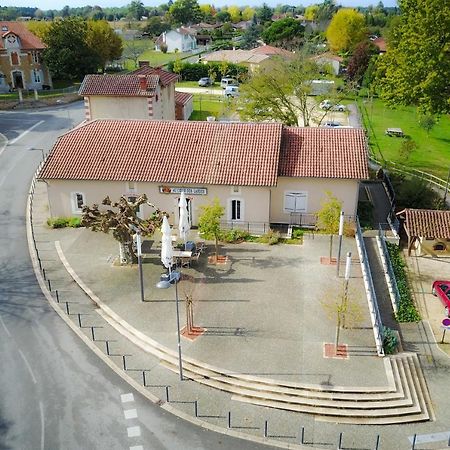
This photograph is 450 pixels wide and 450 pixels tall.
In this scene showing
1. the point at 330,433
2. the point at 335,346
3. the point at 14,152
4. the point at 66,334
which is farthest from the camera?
the point at 14,152

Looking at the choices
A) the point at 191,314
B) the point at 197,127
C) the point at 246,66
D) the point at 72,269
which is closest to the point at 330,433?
the point at 191,314

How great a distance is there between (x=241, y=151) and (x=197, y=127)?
3880 millimetres

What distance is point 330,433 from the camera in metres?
19.0

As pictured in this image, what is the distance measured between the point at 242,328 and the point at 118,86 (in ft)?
104

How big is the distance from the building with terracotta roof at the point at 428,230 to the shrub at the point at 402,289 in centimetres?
107

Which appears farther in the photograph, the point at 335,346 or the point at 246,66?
the point at 246,66

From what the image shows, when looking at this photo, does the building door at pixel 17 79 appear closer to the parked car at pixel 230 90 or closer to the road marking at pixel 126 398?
the parked car at pixel 230 90

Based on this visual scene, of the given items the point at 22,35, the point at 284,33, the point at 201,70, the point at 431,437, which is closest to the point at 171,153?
the point at 431,437

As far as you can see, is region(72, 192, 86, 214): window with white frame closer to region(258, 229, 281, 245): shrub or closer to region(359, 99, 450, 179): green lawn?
region(258, 229, 281, 245): shrub

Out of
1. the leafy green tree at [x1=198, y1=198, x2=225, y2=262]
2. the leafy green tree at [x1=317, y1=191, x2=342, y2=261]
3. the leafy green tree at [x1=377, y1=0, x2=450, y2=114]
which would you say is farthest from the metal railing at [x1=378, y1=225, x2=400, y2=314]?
the leafy green tree at [x1=377, y1=0, x2=450, y2=114]

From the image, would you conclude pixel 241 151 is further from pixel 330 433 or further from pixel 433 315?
pixel 330 433

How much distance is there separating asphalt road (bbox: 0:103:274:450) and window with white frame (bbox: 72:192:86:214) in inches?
255

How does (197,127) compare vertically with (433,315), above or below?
above

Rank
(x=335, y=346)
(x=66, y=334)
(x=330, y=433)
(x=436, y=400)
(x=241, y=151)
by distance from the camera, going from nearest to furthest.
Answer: (x=330, y=433)
(x=436, y=400)
(x=335, y=346)
(x=66, y=334)
(x=241, y=151)
